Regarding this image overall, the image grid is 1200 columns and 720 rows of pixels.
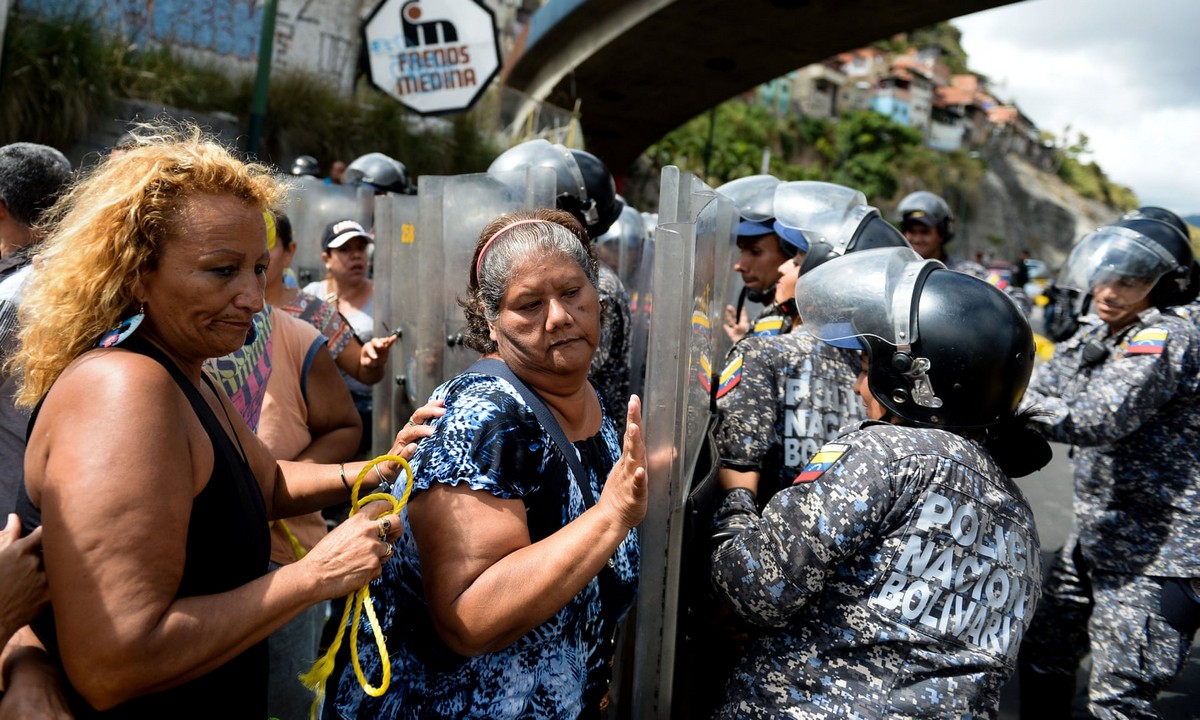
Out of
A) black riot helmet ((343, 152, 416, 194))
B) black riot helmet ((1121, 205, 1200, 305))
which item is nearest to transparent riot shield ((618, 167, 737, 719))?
black riot helmet ((1121, 205, 1200, 305))

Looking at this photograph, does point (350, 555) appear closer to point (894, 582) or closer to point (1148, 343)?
point (894, 582)

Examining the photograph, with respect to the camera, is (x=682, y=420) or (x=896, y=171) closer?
(x=682, y=420)

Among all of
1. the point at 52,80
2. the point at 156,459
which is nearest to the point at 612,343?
the point at 156,459

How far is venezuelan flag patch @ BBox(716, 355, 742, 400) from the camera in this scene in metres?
2.69

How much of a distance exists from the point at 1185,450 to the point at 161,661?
11.5 ft

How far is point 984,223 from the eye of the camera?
75.8 meters

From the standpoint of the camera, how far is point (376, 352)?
3.43m

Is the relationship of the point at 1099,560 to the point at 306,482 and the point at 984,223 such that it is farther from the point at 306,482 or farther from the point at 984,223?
the point at 984,223

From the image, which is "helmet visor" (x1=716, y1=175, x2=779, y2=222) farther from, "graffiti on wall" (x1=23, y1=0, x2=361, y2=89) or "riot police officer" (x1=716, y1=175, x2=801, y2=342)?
"graffiti on wall" (x1=23, y1=0, x2=361, y2=89)

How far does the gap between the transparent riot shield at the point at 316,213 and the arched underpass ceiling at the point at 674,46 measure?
12654 millimetres

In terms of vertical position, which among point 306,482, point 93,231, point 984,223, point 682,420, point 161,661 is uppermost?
point 984,223

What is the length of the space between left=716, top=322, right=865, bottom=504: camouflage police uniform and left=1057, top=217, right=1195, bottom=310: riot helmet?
1421 mm

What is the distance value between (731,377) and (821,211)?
0.99 meters

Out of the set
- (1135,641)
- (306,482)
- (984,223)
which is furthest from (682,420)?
(984,223)
